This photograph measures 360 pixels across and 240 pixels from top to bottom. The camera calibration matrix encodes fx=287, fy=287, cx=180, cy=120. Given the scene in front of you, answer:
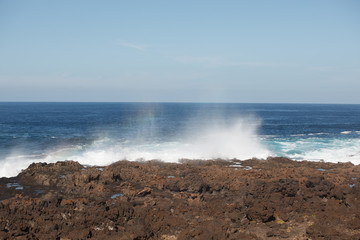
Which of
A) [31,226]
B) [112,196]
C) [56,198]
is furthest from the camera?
[112,196]

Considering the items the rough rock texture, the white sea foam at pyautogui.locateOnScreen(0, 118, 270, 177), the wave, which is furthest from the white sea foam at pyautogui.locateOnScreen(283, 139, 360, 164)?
the rough rock texture

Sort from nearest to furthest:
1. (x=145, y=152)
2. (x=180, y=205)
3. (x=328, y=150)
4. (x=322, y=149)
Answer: (x=180, y=205)
(x=145, y=152)
(x=328, y=150)
(x=322, y=149)

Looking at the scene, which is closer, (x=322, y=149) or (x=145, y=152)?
(x=145, y=152)

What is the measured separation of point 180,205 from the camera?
14.4 meters

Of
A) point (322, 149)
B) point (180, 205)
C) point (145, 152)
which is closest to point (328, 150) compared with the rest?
point (322, 149)

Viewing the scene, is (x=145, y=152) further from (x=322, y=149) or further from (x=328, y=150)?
(x=328, y=150)

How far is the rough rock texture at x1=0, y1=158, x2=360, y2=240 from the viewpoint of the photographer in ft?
38.6

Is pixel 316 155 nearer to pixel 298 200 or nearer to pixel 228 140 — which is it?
pixel 228 140

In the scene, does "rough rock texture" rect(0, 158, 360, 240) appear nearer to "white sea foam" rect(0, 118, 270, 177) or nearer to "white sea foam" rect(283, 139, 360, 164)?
"white sea foam" rect(0, 118, 270, 177)

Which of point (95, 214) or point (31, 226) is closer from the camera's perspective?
point (31, 226)

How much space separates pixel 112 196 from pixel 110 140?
28.5 m

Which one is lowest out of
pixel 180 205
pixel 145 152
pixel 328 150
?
pixel 145 152

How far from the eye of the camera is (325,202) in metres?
15.2

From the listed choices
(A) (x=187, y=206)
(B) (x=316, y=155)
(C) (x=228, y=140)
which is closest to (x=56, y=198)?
(A) (x=187, y=206)
